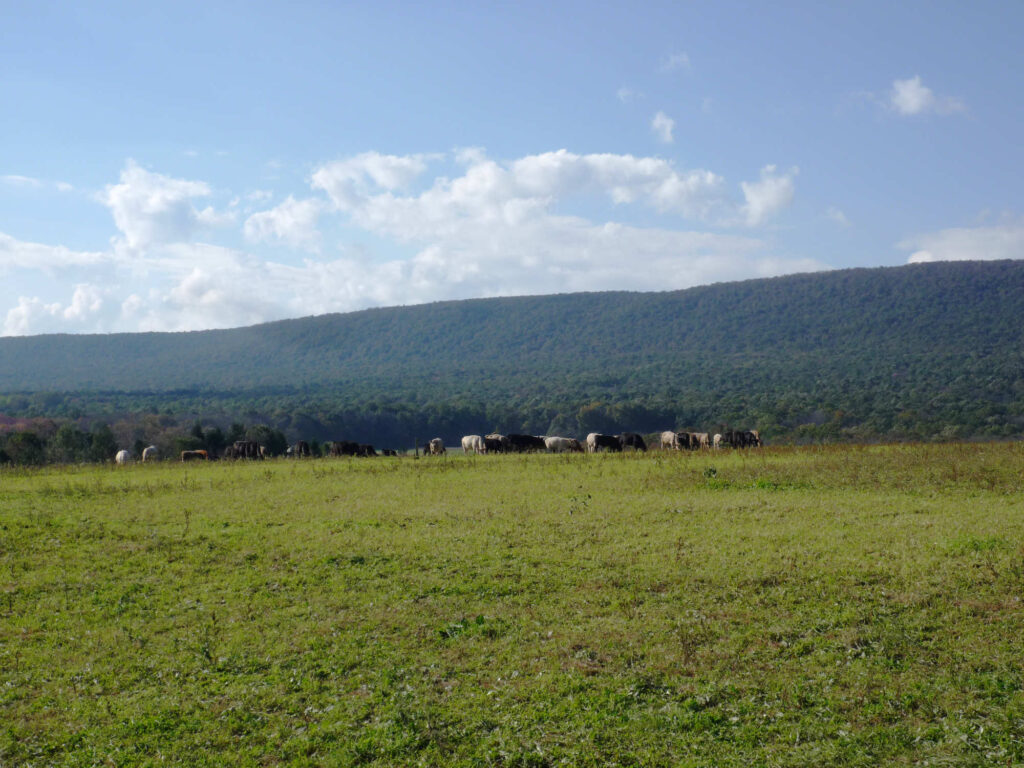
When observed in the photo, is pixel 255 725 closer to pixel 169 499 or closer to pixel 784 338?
pixel 169 499

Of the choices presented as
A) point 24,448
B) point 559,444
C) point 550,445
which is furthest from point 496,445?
point 24,448

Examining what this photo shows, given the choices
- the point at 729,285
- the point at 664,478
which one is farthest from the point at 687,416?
the point at 729,285

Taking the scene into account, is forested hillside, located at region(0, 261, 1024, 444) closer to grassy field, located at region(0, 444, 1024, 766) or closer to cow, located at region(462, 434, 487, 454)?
cow, located at region(462, 434, 487, 454)

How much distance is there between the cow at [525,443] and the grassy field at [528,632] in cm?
2074

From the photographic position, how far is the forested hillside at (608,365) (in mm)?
70750

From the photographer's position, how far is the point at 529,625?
34.3 feet

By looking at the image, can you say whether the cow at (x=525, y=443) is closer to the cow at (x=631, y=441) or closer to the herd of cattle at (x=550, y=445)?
the herd of cattle at (x=550, y=445)

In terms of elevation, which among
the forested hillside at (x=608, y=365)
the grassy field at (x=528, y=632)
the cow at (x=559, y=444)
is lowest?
the grassy field at (x=528, y=632)

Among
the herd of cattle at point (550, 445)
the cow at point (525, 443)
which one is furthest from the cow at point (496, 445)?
the cow at point (525, 443)

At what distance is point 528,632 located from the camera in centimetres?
1021

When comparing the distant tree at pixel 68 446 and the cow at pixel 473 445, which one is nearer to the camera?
the cow at pixel 473 445

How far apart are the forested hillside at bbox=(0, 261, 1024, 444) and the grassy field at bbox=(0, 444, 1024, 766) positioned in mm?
36657

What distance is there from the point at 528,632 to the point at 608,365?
343 feet

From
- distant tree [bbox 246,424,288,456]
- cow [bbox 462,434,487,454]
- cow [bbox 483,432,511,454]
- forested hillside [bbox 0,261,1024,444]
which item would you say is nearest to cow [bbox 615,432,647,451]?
cow [bbox 483,432,511,454]
